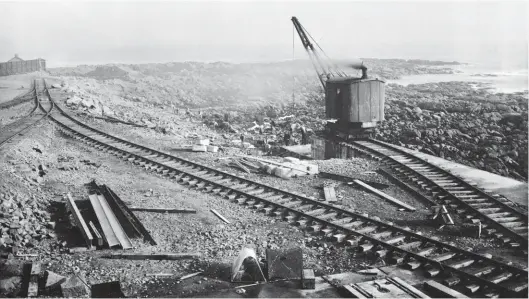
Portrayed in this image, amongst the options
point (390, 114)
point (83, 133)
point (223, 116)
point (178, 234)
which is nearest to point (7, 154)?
point (83, 133)

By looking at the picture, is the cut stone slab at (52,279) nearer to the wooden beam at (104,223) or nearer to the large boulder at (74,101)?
the wooden beam at (104,223)

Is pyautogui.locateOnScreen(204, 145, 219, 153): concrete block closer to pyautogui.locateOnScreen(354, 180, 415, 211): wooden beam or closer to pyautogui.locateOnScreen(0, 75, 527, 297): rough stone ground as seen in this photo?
pyautogui.locateOnScreen(0, 75, 527, 297): rough stone ground

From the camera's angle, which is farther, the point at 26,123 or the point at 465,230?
the point at 26,123

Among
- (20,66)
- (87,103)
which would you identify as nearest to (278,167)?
(87,103)

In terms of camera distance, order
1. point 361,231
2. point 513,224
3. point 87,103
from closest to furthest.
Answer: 1. point 361,231
2. point 513,224
3. point 87,103

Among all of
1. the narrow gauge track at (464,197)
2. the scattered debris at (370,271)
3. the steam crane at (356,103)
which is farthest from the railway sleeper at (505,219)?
the steam crane at (356,103)

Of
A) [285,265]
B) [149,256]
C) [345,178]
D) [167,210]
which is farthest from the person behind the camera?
[345,178]

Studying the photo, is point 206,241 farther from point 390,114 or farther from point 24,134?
point 390,114

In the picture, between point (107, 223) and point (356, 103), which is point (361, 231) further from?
point (356, 103)
